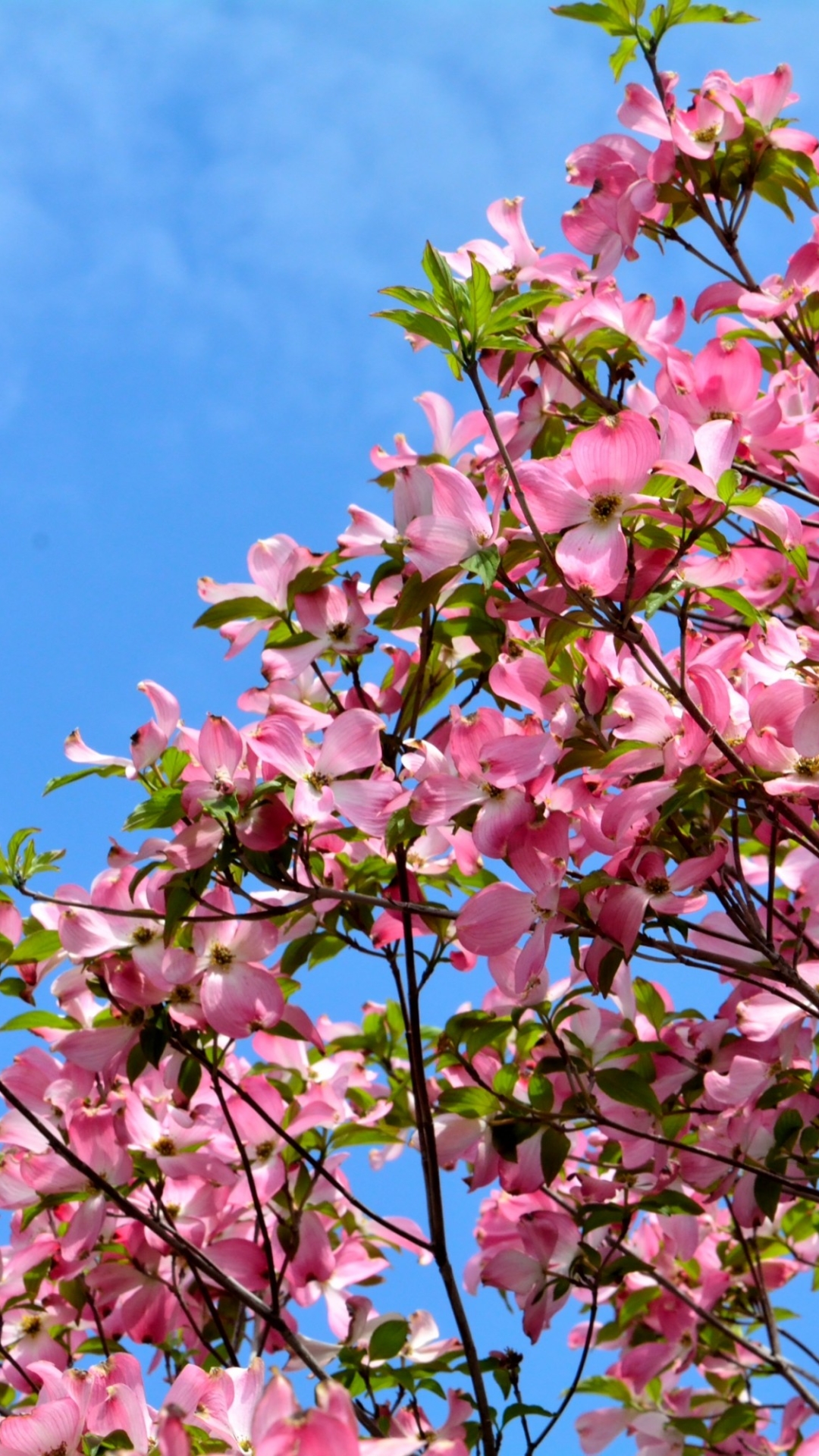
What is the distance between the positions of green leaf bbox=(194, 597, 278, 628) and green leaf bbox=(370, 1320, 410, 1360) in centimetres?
95

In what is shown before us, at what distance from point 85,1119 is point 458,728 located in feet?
2.58

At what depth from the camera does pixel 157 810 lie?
152cm

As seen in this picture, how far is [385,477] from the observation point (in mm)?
1858

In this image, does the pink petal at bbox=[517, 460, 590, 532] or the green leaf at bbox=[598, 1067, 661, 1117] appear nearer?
the pink petal at bbox=[517, 460, 590, 532]

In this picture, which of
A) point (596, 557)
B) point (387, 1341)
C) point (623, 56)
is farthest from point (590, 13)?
point (387, 1341)

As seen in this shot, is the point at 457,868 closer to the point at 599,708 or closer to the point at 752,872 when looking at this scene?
the point at 599,708

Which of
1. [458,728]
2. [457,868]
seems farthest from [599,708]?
[457,868]

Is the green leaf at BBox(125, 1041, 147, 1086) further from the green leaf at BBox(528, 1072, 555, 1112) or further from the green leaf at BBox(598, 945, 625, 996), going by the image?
the green leaf at BBox(598, 945, 625, 996)

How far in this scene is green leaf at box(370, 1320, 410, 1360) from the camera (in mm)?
1732

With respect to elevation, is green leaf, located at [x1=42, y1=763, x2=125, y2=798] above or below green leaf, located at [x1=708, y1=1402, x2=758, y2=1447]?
above

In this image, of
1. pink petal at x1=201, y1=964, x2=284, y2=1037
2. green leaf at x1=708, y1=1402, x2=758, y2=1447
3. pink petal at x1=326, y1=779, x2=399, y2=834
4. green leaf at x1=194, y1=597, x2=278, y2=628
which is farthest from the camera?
green leaf at x1=708, y1=1402, x2=758, y2=1447

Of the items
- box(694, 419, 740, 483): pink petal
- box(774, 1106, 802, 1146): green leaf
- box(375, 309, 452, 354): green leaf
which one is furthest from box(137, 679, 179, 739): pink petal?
box(774, 1106, 802, 1146): green leaf

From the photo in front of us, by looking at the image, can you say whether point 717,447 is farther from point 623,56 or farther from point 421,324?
point 623,56

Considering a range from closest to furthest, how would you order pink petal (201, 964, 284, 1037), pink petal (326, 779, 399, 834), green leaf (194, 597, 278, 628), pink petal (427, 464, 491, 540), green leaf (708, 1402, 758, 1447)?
pink petal (427, 464, 491, 540) < pink petal (326, 779, 399, 834) < pink petal (201, 964, 284, 1037) < green leaf (194, 597, 278, 628) < green leaf (708, 1402, 758, 1447)
